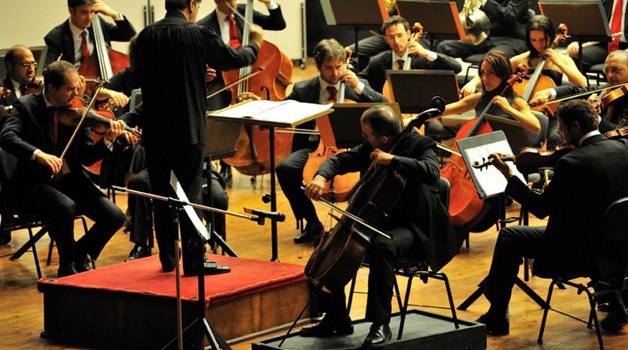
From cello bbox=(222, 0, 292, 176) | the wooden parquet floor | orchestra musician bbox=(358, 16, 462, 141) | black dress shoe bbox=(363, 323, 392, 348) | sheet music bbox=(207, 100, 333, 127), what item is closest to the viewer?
black dress shoe bbox=(363, 323, 392, 348)

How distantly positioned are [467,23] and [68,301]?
15.5 feet

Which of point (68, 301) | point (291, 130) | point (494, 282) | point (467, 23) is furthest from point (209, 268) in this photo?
point (467, 23)

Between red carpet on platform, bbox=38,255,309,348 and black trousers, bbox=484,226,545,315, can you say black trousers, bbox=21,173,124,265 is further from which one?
black trousers, bbox=484,226,545,315

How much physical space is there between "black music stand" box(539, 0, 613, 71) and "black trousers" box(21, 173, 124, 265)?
3.59m

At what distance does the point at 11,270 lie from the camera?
6484 millimetres

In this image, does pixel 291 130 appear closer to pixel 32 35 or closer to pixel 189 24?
pixel 189 24

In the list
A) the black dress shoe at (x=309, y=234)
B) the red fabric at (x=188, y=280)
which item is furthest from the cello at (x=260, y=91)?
the red fabric at (x=188, y=280)

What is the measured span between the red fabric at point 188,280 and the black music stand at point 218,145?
0.57m

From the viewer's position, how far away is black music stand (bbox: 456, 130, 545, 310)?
5.38 m

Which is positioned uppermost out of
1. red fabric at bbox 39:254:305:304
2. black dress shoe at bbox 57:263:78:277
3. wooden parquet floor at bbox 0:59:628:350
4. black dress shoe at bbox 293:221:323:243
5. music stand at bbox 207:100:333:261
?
music stand at bbox 207:100:333:261

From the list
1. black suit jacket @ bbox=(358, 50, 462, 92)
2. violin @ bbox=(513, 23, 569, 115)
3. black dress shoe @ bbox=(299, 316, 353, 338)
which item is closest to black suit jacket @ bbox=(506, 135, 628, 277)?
black dress shoe @ bbox=(299, 316, 353, 338)

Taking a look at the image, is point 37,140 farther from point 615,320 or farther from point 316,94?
point 615,320

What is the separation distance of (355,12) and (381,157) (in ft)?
13.5

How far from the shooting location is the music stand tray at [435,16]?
27.4 feet
